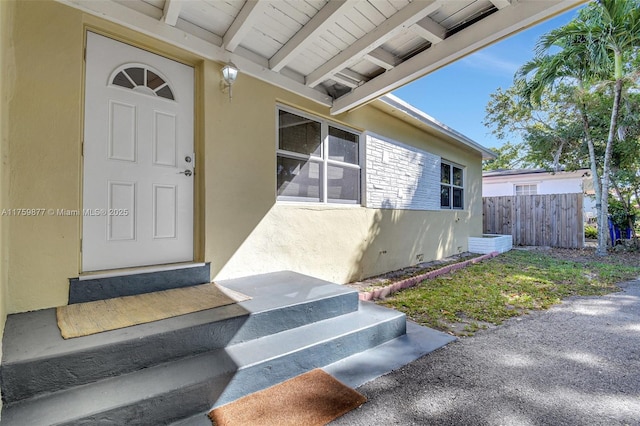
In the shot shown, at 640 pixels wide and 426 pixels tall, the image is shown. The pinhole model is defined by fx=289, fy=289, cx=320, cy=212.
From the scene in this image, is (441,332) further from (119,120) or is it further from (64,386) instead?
(119,120)

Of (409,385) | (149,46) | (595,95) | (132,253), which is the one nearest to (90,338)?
(132,253)

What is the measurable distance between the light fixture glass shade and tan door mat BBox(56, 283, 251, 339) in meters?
2.35

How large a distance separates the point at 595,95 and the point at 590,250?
4980 mm

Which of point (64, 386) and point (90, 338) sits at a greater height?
point (90, 338)

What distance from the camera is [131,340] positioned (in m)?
1.91

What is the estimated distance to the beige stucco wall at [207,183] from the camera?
7.59ft

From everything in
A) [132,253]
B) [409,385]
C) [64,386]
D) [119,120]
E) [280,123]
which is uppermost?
[280,123]

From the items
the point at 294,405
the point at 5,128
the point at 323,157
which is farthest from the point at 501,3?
the point at 5,128

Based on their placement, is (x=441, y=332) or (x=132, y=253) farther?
(x=441, y=332)

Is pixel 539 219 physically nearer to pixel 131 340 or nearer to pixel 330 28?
pixel 330 28

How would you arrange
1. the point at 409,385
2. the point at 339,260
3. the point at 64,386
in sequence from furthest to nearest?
the point at 339,260, the point at 409,385, the point at 64,386

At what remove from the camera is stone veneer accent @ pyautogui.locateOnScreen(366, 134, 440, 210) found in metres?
5.48

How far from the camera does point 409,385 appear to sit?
2.22 m

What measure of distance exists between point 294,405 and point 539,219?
11.6 metres
